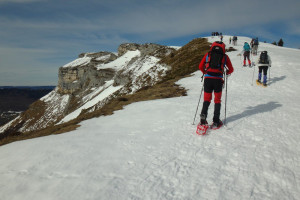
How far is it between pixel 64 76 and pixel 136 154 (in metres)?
152

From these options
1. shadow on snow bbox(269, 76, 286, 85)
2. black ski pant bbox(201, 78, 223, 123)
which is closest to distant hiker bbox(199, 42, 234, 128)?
black ski pant bbox(201, 78, 223, 123)

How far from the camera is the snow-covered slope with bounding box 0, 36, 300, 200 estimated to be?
3.82m

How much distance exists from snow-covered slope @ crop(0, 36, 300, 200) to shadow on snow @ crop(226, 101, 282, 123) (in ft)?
0.53

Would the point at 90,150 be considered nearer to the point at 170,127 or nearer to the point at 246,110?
the point at 170,127

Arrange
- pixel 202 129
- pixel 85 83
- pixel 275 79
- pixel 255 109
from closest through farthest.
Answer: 1. pixel 202 129
2. pixel 255 109
3. pixel 275 79
4. pixel 85 83

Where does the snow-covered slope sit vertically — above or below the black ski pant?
below

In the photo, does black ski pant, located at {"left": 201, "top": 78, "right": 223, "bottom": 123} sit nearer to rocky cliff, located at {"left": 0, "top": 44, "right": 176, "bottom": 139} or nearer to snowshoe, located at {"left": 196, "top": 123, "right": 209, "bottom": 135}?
snowshoe, located at {"left": 196, "top": 123, "right": 209, "bottom": 135}

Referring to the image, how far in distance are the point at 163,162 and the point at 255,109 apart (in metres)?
6.87

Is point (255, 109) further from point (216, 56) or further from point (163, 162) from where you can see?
point (163, 162)

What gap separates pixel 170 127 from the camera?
24.8 ft

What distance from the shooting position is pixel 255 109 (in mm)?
9258

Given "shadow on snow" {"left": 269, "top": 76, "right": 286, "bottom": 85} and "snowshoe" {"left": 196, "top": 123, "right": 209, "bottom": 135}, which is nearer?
"snowshoe" {"left": 196, "top": 123, "right": 209, "bottom": 135}

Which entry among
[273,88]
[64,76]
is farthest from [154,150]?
[64,76]

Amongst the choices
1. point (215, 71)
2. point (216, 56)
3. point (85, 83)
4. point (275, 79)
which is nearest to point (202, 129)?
point (215, 71)
